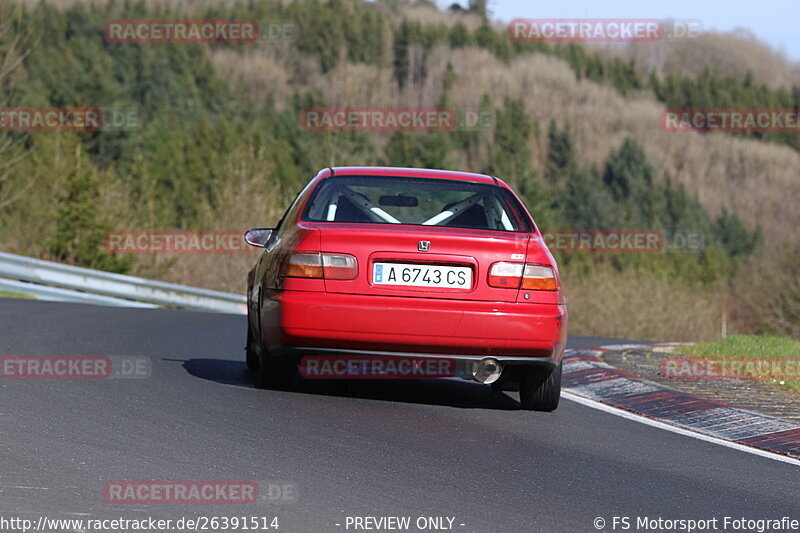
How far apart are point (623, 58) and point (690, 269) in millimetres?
101085

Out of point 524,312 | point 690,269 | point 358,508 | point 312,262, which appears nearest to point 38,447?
point 358,508

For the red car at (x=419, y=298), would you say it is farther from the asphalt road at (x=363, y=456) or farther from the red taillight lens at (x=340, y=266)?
the asphalt road at (x=363, y=456)

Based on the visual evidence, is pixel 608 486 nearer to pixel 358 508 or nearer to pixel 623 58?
pixel 358 508

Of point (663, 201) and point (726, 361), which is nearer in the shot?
point (726, 361)

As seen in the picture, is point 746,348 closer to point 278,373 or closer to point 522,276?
point 522,276

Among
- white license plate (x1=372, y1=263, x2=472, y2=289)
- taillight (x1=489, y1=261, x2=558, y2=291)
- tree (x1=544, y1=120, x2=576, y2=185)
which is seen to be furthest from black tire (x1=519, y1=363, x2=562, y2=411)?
tree (x1=544, y1=120, x2=576, y2=185)

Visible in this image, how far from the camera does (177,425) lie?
616 cm

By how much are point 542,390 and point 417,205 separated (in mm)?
1489

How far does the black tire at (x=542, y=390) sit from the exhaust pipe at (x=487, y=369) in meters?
0.41

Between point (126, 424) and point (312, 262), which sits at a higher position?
point (312, 262)

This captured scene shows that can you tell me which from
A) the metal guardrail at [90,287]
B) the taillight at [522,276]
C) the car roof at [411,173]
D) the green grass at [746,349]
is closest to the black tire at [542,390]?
the taillight at [522,276]

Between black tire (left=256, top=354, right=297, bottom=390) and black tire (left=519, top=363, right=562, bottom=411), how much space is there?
5.03 ft

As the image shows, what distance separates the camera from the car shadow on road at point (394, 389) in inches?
311

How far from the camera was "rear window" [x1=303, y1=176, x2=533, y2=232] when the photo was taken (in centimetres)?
774
